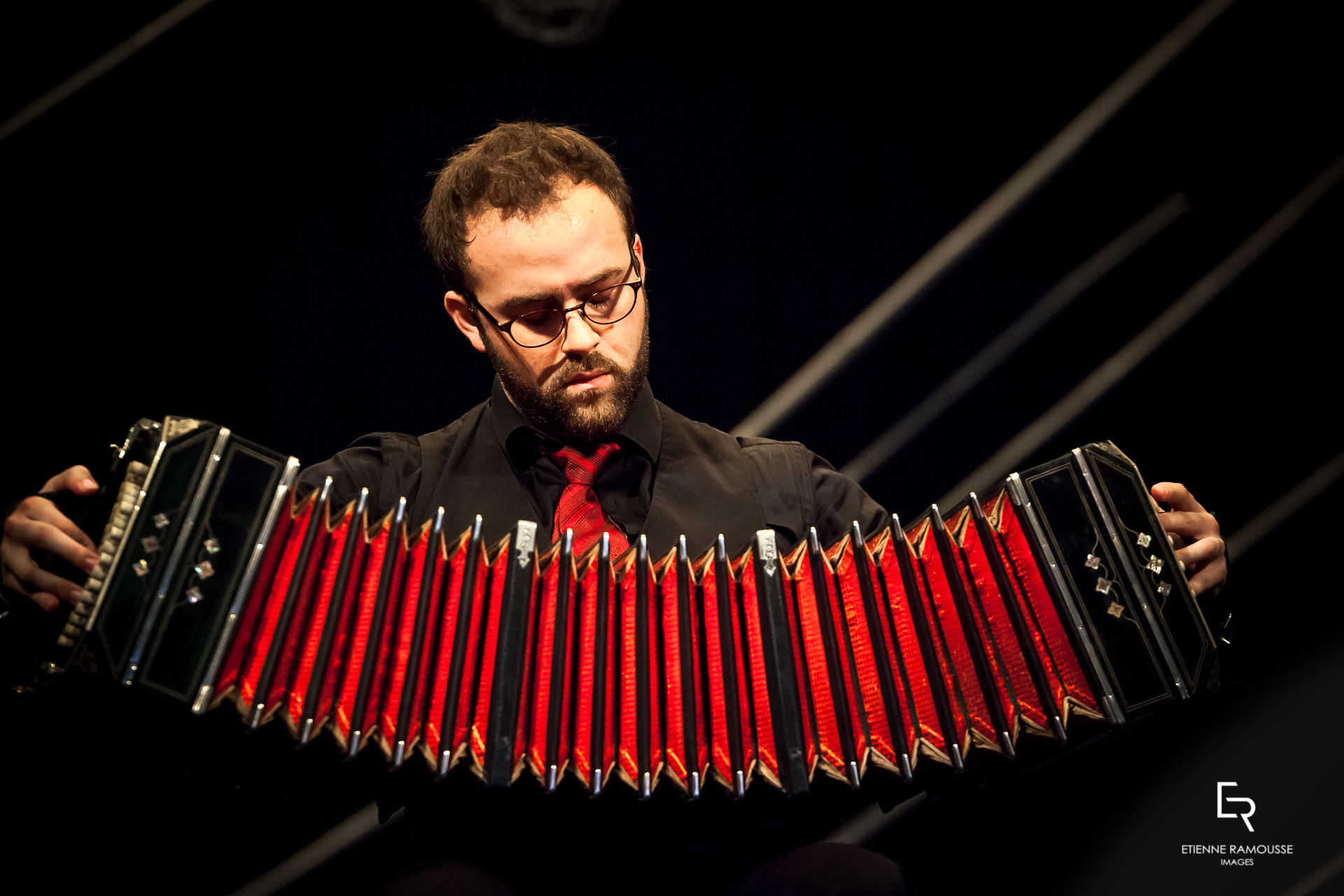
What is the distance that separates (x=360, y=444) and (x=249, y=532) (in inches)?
24.9

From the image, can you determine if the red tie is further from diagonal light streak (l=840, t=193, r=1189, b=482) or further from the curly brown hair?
diagonal light streak (l=840, t=193, r=1189, b=482)

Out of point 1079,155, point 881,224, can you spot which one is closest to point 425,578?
point 881,224

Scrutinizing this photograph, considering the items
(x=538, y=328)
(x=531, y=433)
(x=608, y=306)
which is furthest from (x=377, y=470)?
(x=608, y=306)

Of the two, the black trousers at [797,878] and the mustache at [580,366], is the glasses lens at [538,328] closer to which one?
the mustache at [580,366]

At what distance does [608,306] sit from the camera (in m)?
1.61

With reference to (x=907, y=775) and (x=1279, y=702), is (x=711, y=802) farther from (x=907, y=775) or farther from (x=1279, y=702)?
(x=1279, y=702)

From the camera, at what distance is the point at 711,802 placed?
1232 millimetres

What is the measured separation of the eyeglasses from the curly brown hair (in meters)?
0.15

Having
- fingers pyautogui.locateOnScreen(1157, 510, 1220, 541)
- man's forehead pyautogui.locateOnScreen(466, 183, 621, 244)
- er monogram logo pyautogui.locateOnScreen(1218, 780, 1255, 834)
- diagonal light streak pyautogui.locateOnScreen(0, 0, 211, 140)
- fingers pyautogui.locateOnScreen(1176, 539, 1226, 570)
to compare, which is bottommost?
er monogram logo pyautogui.locateOnScreen(1218, 780, 1255, 834)

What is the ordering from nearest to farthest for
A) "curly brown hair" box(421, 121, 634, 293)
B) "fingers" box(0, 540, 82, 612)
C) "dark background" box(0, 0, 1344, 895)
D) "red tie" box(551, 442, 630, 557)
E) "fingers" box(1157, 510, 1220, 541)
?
"fingers" box(0, 540, 82, 612)
"fingers" box(1157, 510, 1220, 541)
"red tie" box(551, 442, 630, 557)
"curly brown hair" box(421, 121, 634, 293)
"dark background" box(0, 0, 1344, 895)

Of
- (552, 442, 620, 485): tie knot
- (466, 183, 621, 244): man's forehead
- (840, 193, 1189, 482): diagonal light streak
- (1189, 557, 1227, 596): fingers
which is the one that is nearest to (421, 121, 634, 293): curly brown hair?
(466, 183, 621, 244): man's forehead

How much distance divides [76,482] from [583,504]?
76 centimetres

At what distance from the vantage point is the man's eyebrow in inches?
61.6

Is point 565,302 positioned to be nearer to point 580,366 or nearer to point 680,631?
point 580,366
